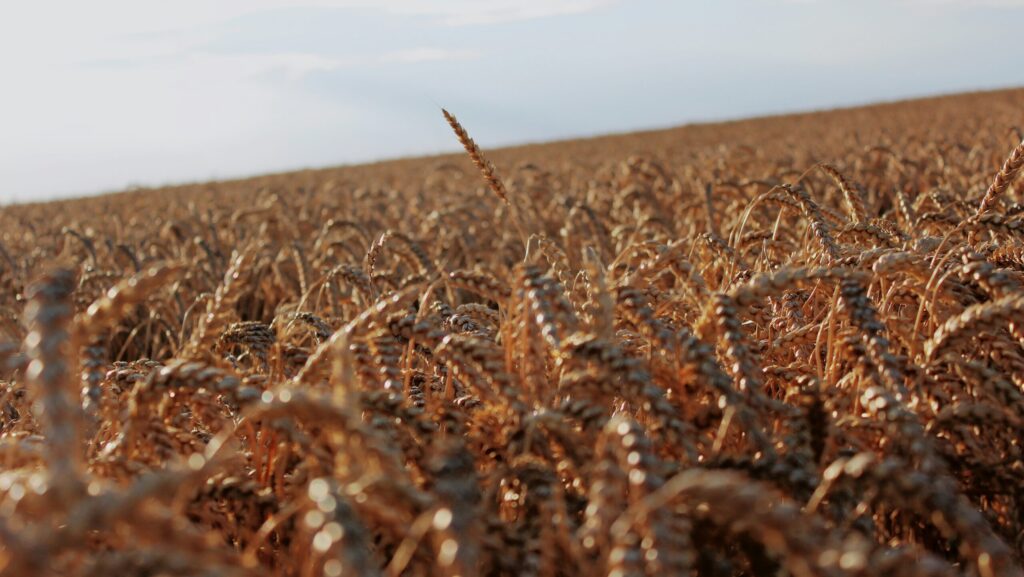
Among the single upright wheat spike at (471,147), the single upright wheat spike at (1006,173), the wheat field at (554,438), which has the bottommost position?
the wheat field at (554,438)

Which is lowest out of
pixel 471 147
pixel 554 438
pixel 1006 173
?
pixel 554 438

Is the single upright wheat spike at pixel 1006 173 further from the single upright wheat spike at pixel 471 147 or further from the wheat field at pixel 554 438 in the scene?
the single upright wheat spike at pixel 471 147

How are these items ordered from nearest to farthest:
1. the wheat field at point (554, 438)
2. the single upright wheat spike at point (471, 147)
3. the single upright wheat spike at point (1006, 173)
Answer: the wheat field at point (554, 438)
the single upright wheat spike at point (471, 147)
the single upright wheat spike at point (1006, 173)

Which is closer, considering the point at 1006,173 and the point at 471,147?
the point at 471,147

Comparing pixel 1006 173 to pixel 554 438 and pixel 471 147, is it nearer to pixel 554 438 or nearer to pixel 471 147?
pixel 471 147

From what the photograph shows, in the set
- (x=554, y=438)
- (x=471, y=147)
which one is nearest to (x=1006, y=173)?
(x=471, y=147)

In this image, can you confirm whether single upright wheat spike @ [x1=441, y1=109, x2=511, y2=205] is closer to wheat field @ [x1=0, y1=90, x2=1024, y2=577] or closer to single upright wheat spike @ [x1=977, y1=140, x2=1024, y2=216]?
wheat field @ [x1=0, y1=90, x2=1024, y2=577]

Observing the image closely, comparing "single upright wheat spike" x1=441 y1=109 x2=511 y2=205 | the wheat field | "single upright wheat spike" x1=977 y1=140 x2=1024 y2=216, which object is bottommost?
the wheat field

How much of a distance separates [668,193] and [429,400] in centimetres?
624

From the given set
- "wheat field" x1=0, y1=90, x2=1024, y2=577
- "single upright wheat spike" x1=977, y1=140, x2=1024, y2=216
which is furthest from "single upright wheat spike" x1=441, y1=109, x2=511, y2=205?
"single upright wheat spike" x1=977, y1=140, x2=1024, y2=216

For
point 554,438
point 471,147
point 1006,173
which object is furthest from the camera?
point 1006,173

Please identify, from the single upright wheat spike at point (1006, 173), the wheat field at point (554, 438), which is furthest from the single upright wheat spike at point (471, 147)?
the single upright wheat spike at point (1006, 173)

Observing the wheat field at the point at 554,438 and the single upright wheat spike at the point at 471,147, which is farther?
the single upright wheat spike at the point at 471,147

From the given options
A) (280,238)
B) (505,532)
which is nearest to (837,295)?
(505,532)
